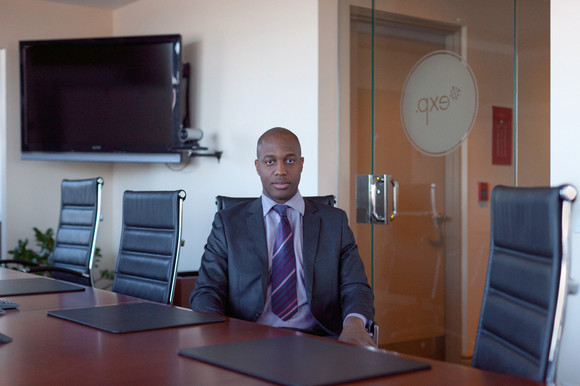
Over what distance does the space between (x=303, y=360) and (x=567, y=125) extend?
201 cm

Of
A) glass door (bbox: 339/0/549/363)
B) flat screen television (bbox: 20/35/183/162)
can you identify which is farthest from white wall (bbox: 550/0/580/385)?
flat screen television (bbox: 20/35/183/162)

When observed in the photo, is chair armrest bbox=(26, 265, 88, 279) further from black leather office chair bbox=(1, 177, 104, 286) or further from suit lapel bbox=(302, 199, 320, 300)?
suit lapel bbox=(302, 199, 320, 300)

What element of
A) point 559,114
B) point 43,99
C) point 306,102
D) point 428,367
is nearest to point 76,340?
point 428,367

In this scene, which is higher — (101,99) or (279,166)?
(101,99)

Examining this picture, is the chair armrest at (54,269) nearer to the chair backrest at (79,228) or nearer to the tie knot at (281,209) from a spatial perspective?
the chair backrest at (79,228)

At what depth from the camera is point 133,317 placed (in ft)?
6.77

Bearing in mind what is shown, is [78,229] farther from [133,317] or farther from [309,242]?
[133,317]

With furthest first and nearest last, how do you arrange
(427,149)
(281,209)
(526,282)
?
(427,149), (281,209), (526,282)

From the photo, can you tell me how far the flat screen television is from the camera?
5578 millimetres

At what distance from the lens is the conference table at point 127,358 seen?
1.38m

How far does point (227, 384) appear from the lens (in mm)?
1332

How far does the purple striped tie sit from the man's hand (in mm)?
303

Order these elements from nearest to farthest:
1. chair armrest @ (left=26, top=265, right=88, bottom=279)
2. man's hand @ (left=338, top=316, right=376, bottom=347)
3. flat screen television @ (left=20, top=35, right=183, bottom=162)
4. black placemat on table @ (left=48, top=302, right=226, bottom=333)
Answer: black placemat on table @ (left=48, top=302, right=226, bottom=333)
man's hand @ (left=338, top=316, right=376, bottom=347)
chair armrest @ (left=26, top=265, right=88, bottom=279)
flat screen television @ (left=20, top=35, right=183, bottom=162)

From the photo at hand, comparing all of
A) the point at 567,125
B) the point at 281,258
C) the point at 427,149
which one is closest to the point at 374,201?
the point at 427,149
